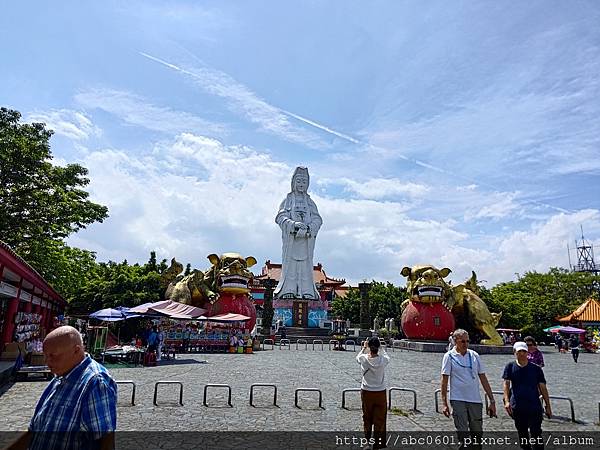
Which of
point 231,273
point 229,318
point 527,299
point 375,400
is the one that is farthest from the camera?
point 527,299

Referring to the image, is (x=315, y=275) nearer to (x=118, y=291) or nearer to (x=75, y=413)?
(x=118, y=291)

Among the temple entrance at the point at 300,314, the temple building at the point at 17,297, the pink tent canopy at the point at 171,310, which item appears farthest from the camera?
the temple entrance at the point at 300,314

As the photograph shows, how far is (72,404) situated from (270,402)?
23.4ft

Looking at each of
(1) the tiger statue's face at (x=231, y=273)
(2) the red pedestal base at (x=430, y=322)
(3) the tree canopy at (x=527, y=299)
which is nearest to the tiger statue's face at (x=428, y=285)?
(2) the red pedestal base at (x=430, y=322)

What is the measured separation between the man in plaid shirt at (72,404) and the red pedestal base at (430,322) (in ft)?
82.7

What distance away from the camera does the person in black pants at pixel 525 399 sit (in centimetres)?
548

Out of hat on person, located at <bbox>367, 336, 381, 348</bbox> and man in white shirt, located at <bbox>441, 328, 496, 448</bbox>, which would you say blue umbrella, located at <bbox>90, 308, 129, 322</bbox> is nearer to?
hat on person, located at <bbox>367, 336, 381, 348</bbox>

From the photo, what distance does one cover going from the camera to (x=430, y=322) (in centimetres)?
2641

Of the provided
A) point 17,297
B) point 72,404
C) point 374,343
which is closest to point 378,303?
point 17,297

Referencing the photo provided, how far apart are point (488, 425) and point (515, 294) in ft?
136

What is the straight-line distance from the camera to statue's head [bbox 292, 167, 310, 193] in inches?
1754

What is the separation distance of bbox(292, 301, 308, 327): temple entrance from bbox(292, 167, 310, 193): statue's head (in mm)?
10979

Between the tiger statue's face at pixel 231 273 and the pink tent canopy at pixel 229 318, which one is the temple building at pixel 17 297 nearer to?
the pink tent canopy at pixel 229 318

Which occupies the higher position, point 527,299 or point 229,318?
point 527,299
